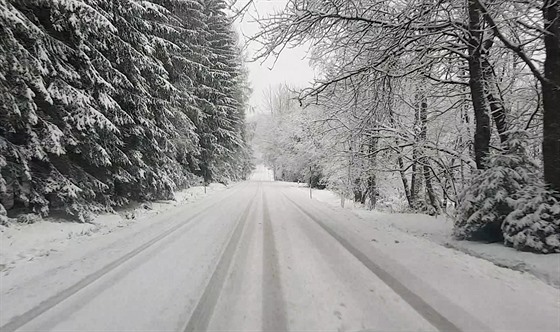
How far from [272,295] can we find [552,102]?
18.9ft

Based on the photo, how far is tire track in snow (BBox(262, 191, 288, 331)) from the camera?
329 cm

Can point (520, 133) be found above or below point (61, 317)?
above

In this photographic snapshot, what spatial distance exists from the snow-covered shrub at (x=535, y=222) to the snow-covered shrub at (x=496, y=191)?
208 millimetres

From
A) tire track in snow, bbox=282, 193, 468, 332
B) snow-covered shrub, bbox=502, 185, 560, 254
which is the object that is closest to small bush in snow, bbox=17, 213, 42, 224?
tire track in snow, bbox=282, 193, 468, 332

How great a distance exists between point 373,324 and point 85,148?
869cm

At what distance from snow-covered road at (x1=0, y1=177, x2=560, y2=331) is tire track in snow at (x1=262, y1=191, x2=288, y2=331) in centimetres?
2

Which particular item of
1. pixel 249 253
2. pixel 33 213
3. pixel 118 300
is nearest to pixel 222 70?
pixel 33 213

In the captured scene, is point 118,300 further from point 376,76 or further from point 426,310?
point 376,76

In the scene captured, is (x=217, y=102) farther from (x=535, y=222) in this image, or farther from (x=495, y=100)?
(x=535, y=222)

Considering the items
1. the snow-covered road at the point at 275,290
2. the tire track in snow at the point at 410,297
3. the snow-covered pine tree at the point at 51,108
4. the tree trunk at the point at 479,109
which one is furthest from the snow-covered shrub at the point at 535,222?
the snow-covered pine tree at the point at 51,108

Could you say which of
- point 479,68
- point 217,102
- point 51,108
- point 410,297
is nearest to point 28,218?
point 51,108

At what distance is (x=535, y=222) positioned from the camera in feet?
18.0

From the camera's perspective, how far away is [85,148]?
9289 millimetres

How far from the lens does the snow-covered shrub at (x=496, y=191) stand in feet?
20.4
